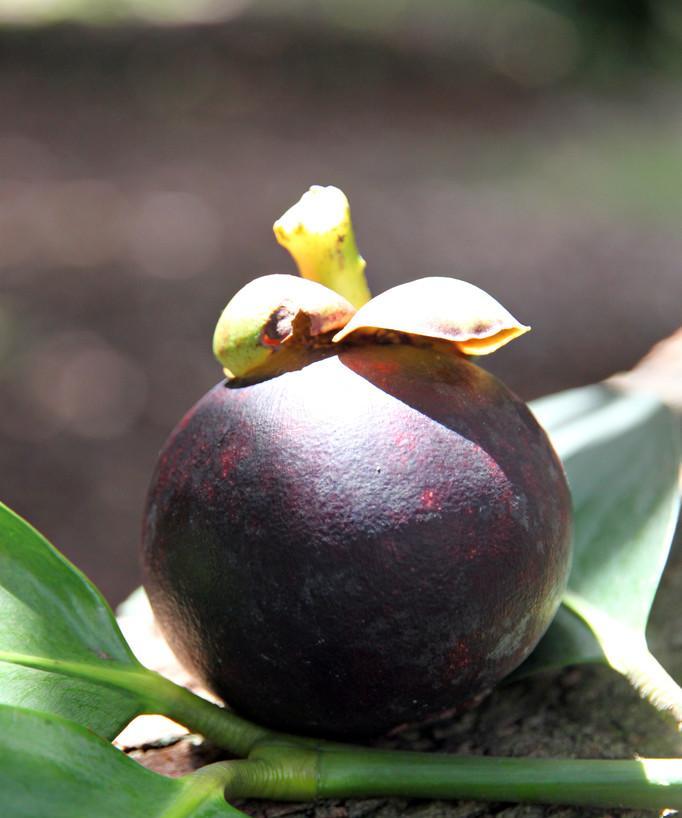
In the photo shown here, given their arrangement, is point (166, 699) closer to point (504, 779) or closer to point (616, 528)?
point (504, 779)

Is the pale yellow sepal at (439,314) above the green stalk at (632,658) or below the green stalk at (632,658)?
A: above

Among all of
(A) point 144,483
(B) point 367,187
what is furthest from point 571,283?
(A) point 144,483

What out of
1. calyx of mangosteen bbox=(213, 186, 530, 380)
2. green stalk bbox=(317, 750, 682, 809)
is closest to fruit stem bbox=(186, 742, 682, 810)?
green stalk bbox=(317, 750, 682, 809)

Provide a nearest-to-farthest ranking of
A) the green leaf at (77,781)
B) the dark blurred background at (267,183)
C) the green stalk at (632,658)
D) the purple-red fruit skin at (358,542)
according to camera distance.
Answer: the green leaf at (77,781) < the purple-red fruit skin at (358,542) < the green stalk at (632,658) < the dark blurred background at (267,183)

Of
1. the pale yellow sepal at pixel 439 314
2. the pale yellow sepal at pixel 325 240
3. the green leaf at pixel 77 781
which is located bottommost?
the green leaf at pixel 77 781

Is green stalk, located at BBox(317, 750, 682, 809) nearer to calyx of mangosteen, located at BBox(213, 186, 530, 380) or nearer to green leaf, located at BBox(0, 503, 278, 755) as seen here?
green leaf, located at BBox(0, 503, 278, 755)

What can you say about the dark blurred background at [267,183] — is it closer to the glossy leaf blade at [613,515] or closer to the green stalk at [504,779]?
the glossy leaf blade at [613,515]

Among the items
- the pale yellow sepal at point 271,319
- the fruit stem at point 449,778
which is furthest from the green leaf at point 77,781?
the pale yellow sepal at point 271,319
